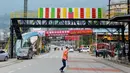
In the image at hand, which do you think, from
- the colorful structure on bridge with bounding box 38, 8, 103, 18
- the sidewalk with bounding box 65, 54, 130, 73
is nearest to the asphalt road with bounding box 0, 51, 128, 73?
the sidewalk with bounding box 65, 54, 130, 73

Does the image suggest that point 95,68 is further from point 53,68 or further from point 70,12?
point 70,12

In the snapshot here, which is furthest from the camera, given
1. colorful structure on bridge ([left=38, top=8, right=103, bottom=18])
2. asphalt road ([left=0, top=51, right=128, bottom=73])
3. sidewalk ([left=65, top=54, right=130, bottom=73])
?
colorful structure on bridge ([left=38, top=8, right=103, bottom=18])

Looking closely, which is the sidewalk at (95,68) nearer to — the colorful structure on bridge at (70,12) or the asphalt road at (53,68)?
the asphalt road at (53,68)

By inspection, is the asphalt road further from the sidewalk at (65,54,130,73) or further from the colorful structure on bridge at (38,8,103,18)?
the colorful structure on bridge at (38,8,103,18)

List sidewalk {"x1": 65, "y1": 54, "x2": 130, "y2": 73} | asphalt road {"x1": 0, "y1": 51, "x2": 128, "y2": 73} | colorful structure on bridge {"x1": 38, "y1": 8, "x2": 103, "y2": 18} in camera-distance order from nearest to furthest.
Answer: asphalt road {"x1": 0, "y1": 51, "x2": 128, "y2": 73}
sidewalk {"x1": 65, "y1": 54, "x2": 130, "y2": 73}
colorful structure on bridge {"x1": 38, "y1": 8, "x2": 103, "y2": 18}

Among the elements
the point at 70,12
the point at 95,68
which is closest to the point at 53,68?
the point at 95,68

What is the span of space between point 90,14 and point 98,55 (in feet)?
70.5

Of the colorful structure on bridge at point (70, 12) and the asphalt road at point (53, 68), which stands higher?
the colorful structure on bridge at point (70, 12)

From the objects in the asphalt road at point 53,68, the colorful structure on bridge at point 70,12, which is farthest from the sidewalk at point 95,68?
the colorful structure on bridge at point 70,12

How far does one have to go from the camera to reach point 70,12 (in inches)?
2318

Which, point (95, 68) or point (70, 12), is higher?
point (70, 12)

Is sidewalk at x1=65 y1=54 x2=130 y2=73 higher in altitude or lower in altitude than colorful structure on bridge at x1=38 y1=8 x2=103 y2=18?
lower

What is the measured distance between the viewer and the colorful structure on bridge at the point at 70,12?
58375mm

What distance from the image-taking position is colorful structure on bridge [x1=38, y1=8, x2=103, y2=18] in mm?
58375
